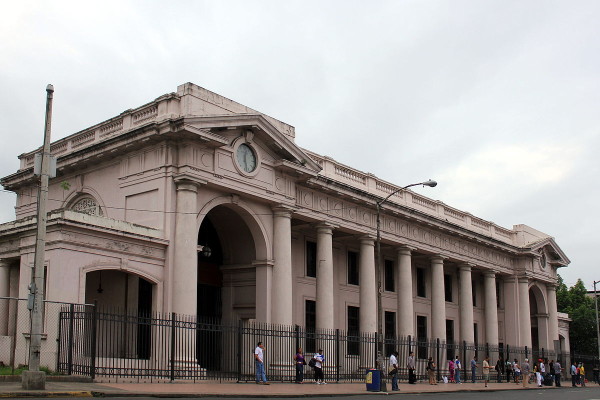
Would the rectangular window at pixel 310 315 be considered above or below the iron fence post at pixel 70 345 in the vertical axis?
above

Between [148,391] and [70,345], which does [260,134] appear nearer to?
[70,345]

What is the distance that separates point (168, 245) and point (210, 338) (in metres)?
6.77

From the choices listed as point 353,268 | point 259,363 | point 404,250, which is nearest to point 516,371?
point 404,250

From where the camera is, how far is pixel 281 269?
33406mm

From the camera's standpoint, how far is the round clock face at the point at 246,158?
105 feet

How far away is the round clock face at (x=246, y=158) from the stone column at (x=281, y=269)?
8.02 ft

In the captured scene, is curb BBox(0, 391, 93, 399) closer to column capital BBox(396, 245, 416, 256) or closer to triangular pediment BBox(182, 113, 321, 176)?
triangular pediment BBox(182, 113, 321, 176)

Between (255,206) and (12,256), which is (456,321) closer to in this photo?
(255,206)

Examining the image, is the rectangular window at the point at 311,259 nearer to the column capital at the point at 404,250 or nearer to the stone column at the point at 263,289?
the column capital at the point at 404,250

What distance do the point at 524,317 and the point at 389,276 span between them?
14750 millimetres

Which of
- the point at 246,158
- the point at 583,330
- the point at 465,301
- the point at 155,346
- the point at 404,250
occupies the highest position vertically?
the point at 246,158

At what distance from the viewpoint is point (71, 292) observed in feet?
83.7

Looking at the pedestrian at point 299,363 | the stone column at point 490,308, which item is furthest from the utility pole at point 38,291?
the stone column at point 490,308

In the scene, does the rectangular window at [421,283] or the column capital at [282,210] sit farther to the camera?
the rectangular window at [421,283]
